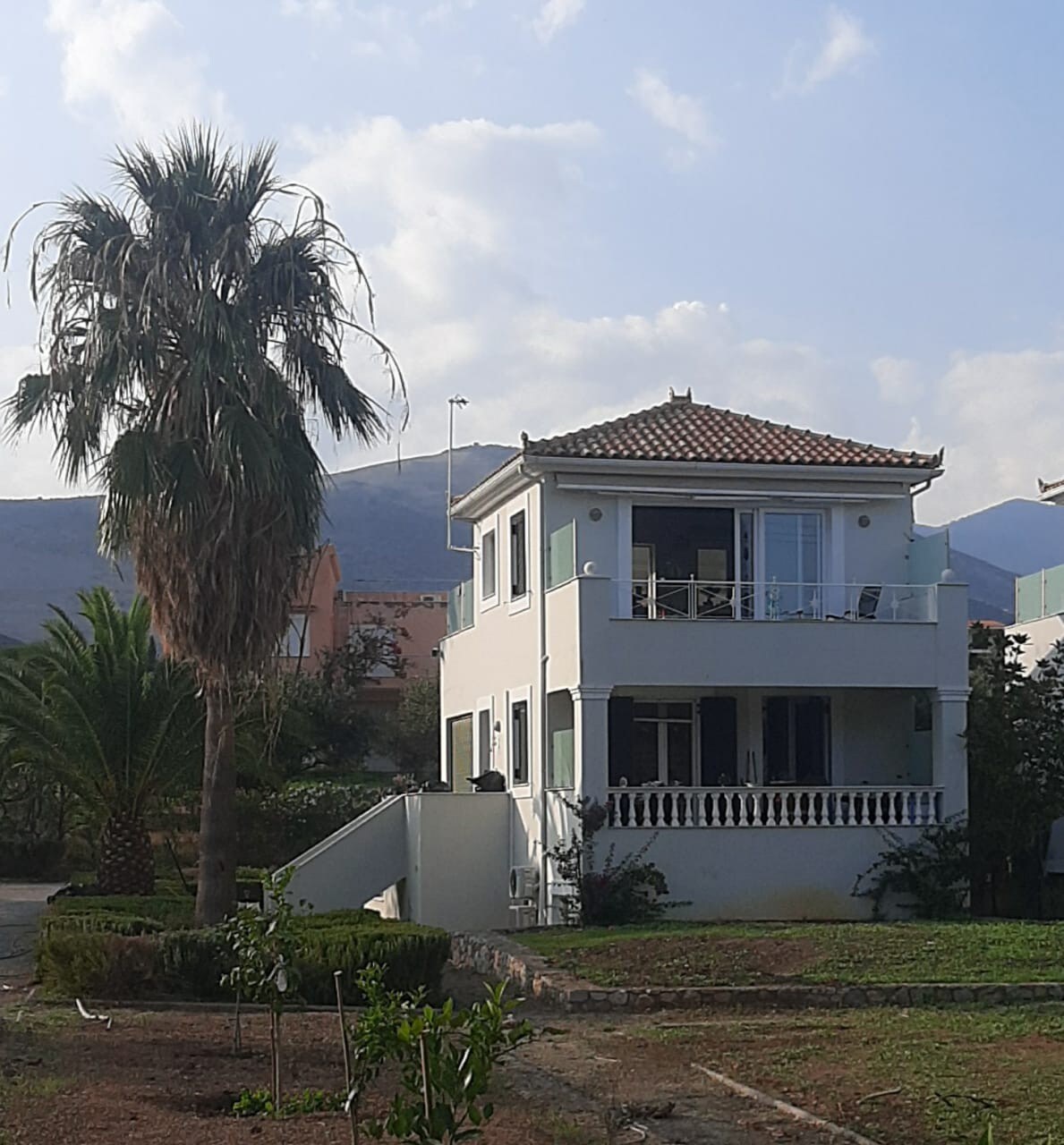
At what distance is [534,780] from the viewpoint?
27391 millimetres

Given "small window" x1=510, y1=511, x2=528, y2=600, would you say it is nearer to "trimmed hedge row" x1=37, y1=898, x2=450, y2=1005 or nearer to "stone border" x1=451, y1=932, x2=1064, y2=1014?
"trimmed hedge row" x1=37, y1=898, x2=450, y2=1005

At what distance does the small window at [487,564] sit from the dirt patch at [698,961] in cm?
1184

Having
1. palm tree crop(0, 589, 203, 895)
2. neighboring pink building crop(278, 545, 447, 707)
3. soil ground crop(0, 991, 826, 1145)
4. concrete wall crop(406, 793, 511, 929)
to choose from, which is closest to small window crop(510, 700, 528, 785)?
concrete wall crop(406, 793, 511, 929)

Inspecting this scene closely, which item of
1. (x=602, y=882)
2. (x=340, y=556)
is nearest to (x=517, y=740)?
(x=602, y=882)

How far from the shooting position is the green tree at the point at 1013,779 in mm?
25969

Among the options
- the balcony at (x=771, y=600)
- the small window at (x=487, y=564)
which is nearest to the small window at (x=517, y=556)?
the small window at (x=487, y=564)

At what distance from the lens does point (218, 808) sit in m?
24.7

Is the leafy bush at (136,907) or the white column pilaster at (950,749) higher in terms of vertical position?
the white column pilaster at (950,749)

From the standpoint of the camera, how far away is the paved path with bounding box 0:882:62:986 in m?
22.8

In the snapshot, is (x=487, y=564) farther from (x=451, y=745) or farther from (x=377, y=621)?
(x=377, y=621)

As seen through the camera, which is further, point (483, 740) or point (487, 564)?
point (487, 564)

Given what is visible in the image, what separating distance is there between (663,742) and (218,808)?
7468 mm

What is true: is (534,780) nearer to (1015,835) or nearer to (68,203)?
(1015,835)

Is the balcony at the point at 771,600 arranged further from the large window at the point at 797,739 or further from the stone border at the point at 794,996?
the stone border at the point at 794,996
